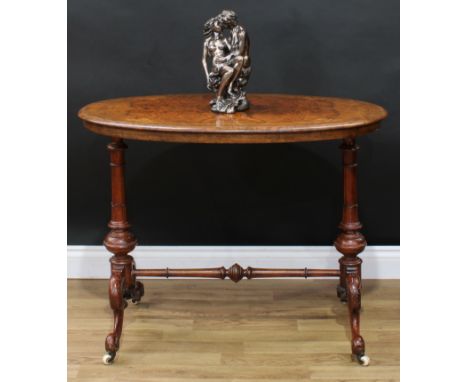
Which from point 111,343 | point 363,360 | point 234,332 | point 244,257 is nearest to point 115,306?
point 111,343

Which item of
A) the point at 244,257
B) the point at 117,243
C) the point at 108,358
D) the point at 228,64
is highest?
the point at 228,64

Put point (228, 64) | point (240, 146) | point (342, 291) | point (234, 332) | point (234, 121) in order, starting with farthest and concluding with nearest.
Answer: point (240, 146), point (342, 291), point (234, 332), point (228, 64), point (234, 121)

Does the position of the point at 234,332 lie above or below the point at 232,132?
below

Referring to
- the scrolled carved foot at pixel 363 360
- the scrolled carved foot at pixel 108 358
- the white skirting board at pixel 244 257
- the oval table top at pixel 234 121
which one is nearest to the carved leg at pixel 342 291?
the white skirting board at pixel 244 257

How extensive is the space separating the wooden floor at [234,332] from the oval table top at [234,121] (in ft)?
3.14

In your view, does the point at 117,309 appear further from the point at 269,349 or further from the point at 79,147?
the point at 79,147

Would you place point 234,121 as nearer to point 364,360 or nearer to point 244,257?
point 364,360

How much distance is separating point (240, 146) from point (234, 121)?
107 cm

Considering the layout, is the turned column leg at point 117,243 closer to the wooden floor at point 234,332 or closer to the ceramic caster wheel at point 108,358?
the ceramic caster wheel at point 108,358

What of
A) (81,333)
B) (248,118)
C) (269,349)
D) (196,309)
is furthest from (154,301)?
(248,118)

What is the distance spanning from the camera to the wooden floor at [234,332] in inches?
123

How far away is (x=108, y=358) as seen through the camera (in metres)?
3.21

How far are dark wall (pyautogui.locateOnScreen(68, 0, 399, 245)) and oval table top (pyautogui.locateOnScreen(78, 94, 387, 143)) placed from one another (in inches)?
22.5

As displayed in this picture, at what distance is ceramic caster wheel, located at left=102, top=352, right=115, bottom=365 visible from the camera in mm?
3205
